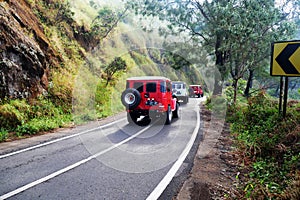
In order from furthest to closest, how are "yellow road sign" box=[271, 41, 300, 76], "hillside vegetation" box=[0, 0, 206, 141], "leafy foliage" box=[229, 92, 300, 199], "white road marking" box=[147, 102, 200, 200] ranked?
"hillside vegetation" box=[0, 0, 206, 141]
"yellow road sign" box=[271, 41, 300, 76]
"leafy foliage" box=[229, 92, 300, 199]
"white road marking" box=[147, 102, 200, 200]

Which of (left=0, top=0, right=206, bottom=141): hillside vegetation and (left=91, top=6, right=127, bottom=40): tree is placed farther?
(left=91, top=6, right=127, bottom=40): tree

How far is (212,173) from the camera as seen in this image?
481 cm

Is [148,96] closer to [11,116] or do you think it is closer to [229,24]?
[11,116]

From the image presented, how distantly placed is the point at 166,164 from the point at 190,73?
80.7 ft

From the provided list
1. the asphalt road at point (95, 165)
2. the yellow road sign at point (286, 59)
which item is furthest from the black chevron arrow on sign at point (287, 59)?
the asphalt road at point (95, 165)

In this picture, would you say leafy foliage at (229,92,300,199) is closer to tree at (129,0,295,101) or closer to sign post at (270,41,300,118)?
sign post at (270,41,300,118)

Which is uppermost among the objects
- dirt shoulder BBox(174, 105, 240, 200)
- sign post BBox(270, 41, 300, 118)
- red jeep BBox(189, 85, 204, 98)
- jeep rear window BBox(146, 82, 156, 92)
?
sign post BBox(270, 41, 300, 118)

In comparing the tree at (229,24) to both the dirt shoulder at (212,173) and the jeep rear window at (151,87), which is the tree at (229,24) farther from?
the dirt shoulder at (212,173)

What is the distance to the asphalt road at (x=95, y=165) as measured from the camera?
3.98 m

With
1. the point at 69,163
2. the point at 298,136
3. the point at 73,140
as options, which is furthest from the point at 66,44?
the point at 298,136

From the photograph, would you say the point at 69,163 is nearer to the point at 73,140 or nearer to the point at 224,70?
the point at 73,140

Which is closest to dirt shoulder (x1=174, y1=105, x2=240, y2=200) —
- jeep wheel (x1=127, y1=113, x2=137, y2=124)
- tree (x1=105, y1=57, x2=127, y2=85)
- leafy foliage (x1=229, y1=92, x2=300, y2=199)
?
leafy foliage (x1=229, y1=92, x2=300, y2=199)

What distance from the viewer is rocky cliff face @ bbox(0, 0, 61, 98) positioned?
9.41m

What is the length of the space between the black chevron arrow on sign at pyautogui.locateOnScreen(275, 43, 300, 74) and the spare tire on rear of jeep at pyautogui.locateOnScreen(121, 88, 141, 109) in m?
5.28
